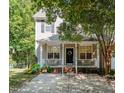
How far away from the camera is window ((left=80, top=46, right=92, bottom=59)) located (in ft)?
59.6

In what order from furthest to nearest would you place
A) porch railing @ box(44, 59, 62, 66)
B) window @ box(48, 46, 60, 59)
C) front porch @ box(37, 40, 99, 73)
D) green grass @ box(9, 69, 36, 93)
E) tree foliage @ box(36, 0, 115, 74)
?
window @ box(48, 46, 60, 59), front porch @ box(37, 40, 99, 73), porch railing @ box(44, 59, 62, 66), green grass @ box(9, 69, 36, 93), tree foliage @ box(36, 0, 115, 74)

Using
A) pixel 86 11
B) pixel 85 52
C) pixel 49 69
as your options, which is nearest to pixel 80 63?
pixel 85 52

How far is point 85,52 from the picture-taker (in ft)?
59.8

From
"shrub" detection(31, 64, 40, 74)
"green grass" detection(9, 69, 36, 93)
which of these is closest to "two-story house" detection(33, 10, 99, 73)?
"shrub" detection(31, 64, 40, 74)

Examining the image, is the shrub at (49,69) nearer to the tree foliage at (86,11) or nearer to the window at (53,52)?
the window at (53,52)

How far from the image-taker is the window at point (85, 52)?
1817 cm

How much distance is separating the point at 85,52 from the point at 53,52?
2.25m

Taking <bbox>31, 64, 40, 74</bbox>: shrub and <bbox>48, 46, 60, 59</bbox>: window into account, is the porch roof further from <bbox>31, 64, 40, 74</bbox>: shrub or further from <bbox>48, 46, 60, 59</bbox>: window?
<bbox>31, 64, 40, 74</bbox>: shrub

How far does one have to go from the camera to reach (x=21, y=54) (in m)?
20.9

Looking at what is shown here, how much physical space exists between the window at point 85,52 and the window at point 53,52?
5.55 feet

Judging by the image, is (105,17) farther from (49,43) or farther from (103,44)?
(49,43)

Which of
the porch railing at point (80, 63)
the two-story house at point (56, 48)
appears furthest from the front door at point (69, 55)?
the porch railing at point (80, 63)

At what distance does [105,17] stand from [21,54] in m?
13.5

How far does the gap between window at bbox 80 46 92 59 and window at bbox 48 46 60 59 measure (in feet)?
5.55
